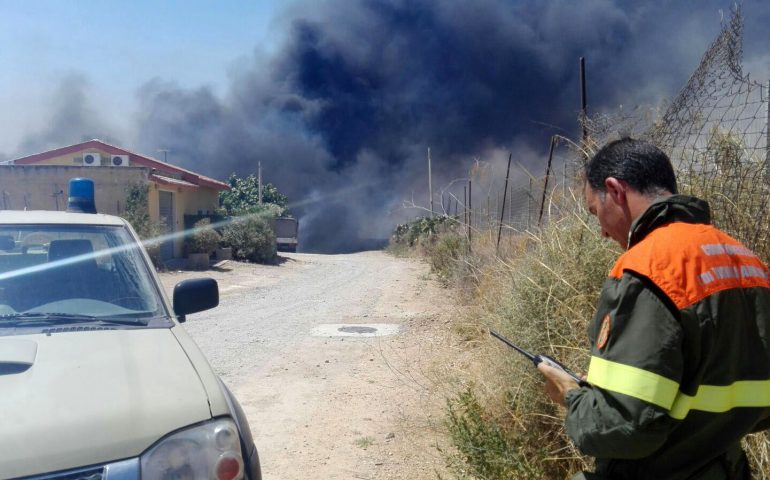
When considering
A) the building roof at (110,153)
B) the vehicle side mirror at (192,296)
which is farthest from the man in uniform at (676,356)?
the building roof at (110,153)

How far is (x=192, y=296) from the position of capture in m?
3.42

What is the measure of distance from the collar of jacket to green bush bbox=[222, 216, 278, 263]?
23306 millimetres

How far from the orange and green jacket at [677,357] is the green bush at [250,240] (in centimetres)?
2340

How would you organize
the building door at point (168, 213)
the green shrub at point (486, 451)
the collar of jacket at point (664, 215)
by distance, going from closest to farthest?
the collar of jacket at point (664, 215), the green shrub at point (486, 451), the building door at point (168, 213)

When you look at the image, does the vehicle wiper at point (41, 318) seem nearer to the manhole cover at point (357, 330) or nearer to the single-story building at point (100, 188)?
the manhole cover at point (357, 330)

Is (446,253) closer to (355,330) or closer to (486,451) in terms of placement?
(355,330)

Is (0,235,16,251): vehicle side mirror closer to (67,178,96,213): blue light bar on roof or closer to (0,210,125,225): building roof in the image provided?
(0,210,125,225): building roof

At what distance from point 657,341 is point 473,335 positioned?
6098 mm

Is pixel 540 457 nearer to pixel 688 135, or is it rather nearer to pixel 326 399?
pixel 688 135

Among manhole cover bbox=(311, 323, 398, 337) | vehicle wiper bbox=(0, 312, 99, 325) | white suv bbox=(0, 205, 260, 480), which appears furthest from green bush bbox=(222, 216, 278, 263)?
vehicle wiper bbox=(0, 312, 99, 325)

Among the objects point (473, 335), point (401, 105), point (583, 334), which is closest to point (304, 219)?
point (401, 105)

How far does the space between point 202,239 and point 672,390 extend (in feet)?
71.0

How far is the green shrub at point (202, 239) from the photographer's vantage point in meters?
22.0

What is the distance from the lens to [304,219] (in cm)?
4481
